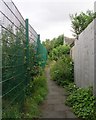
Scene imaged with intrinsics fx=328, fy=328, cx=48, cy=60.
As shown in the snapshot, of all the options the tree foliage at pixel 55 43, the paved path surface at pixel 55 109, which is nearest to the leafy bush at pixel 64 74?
the paved path surface at pixel 55 109

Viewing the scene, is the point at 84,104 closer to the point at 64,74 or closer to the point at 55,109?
the point at 55,109

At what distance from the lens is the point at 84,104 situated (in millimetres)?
7973

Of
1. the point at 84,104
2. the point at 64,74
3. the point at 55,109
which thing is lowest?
the point at 55,109

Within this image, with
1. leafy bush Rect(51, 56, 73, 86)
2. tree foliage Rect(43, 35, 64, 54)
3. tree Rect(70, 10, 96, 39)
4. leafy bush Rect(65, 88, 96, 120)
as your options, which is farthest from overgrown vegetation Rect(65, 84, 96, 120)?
tree foliage Rect(43, 35, 64, 54)

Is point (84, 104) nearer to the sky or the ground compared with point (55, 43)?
nearer to the ground

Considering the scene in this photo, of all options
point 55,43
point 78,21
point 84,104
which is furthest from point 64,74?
point 55,43

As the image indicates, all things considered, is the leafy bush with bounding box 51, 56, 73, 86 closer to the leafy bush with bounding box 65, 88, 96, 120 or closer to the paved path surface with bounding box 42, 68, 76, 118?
the paved path surface with bounding box 42, 68, 76, 118

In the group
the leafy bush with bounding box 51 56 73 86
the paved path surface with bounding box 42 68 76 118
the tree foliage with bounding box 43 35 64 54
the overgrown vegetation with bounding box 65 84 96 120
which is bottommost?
the paved path surface with bounding box 42 68 76 118

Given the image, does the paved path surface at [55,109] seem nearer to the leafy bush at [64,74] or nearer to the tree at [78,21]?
the leafy bush at [64,74]

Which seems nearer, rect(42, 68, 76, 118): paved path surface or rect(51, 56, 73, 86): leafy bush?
rect(42, 68, 76, 118): paved path surface

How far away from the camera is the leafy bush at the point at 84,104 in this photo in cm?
717

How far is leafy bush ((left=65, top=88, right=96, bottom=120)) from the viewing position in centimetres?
717

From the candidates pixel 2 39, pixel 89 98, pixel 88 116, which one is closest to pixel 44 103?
pixel 89 98

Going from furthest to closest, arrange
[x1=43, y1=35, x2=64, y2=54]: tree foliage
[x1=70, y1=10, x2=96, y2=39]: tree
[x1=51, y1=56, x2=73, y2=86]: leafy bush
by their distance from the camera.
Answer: [x1=43, y1=35, x2=64, y2=54]: tree foliage, [x1=70, y1=10, x2=96, y2=39]: tree, [x1=51, y1=56, x2=73, y2=86]: leafy bush
